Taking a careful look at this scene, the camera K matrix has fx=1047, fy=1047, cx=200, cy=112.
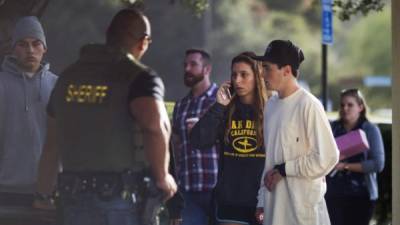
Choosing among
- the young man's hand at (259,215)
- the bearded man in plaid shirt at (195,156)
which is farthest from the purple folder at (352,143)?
the young man's hand at (259,215)

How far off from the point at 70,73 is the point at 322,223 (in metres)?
1.84

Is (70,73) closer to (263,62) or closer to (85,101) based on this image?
(85,101)

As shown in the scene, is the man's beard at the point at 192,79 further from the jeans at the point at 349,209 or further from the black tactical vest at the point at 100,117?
the jeans at the point at 349,209

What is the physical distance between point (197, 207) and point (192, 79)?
3.04 feet

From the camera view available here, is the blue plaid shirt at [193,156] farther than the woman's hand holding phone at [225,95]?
Yes

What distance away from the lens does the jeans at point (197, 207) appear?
7.48 meters

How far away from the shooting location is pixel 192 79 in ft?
A: 24.9

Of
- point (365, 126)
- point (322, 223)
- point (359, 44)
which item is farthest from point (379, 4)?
point (359, 44)

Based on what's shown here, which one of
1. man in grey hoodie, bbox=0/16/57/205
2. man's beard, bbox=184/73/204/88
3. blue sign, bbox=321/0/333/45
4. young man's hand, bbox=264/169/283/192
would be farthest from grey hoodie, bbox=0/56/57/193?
blue sign, bbox=321/0/333/45

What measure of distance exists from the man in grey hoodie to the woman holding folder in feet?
10.7

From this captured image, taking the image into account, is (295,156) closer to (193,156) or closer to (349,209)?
(193,156)

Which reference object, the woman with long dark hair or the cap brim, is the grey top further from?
the cap brim

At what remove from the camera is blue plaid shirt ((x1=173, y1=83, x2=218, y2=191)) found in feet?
24.3

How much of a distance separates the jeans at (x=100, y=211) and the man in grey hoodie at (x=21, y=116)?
0.57 metres
